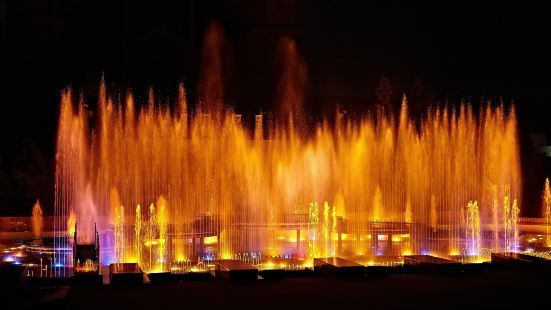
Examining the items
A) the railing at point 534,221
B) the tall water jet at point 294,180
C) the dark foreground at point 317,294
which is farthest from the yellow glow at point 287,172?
the dark foreground at point 317,294

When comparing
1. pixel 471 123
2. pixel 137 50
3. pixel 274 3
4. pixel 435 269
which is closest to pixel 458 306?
pixel 435 269

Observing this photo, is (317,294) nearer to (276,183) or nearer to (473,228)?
(473,228)

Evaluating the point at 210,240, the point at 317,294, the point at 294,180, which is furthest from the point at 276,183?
the point at 317,294

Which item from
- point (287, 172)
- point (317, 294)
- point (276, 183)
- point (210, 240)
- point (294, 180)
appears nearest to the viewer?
point (317, 294)

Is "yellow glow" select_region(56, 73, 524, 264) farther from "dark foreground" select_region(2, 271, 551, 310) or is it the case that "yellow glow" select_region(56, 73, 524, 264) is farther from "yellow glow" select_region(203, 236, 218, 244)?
"dark foreground" select_region(2, 271, 551, 310)

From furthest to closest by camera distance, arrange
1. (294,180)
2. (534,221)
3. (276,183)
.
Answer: (294,180), (276,183), (534,221)

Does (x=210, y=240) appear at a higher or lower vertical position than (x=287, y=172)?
lower

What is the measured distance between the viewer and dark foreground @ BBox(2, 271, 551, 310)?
26.3 ft

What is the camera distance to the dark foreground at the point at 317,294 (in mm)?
8023

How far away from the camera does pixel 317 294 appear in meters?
8.74

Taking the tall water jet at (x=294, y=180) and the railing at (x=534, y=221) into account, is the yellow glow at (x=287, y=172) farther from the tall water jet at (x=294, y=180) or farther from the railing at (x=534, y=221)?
the railing at (x=534, y=221)

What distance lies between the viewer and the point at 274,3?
37.3 m

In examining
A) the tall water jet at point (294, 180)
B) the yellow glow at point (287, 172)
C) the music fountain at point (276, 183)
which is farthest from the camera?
the yellow glow at point (287, 172)

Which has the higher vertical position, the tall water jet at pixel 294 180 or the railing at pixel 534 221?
the tall water jet at pixel 294 180
